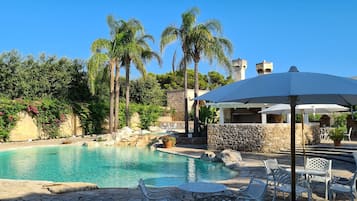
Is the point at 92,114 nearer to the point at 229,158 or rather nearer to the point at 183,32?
the point at 183,32

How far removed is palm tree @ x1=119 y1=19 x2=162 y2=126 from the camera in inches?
950

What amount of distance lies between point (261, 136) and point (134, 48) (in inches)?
502

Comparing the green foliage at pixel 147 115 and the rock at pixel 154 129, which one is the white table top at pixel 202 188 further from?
the green foliage at pixel 147 115

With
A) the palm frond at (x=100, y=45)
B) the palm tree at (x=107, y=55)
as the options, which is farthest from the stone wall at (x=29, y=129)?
the palm frond at (x=100, y=45)

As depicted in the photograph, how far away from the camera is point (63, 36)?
22.3 m

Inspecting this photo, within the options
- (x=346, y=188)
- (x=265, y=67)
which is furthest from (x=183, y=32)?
(x=346, y=188)

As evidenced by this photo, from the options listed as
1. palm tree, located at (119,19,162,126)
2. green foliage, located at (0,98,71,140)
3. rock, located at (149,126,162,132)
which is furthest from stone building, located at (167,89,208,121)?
green foliage, located at (0,98,71,140)

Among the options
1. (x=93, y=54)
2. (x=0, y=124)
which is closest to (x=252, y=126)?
(x=93, y=54)

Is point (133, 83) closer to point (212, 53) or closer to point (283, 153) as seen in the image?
point (212, 53)

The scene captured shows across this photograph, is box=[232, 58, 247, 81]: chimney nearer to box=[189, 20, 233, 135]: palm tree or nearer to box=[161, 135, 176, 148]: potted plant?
box=[189, 20, 233, 135]: palm tree

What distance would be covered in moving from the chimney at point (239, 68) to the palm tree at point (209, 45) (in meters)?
6.07

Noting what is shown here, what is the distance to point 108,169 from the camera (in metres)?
12.2

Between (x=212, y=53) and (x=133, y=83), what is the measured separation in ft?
56.2

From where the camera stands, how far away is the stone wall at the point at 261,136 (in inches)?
593
